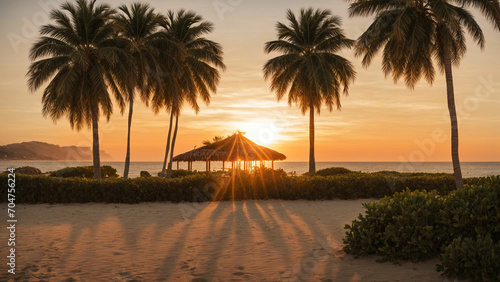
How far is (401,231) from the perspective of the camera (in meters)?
6.82

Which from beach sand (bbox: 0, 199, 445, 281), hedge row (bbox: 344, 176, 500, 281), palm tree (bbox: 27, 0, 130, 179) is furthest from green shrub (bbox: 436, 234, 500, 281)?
palm tree (bbox: 27, 0, 130, 179)

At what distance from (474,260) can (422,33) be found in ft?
49.3

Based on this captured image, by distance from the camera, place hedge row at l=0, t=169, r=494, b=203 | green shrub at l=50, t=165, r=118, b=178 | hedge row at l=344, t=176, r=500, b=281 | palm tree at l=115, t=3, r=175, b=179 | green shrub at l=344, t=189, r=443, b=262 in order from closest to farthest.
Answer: hedge row at l=344, t=176, r=500, b=281, green shrub at l=344, t=189, r=443, b=262, hedge row at l=0, t=169, r=494, b=203, palm tree at l=115, t=3, r=175, b=179, green shrub at l=50, t=165, r=118, b=178

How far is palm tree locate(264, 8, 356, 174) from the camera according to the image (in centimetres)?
2677

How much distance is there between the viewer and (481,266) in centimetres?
545

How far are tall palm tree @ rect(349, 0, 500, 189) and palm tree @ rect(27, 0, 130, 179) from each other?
1363 cm

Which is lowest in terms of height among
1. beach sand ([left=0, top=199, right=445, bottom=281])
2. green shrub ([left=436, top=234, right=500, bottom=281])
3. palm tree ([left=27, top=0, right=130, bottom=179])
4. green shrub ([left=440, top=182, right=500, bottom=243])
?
beach sand ([left=0, top=199, right=445, bottom=281])

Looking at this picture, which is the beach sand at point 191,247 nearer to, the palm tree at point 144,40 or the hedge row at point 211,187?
the hedge row at point 211,187

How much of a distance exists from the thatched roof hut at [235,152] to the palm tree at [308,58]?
3.47 metres

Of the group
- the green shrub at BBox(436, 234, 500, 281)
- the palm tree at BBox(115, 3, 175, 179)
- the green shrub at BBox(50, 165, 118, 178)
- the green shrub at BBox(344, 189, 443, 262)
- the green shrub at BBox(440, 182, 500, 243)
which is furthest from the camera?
the green shrub at BBox(50, 165, 118, 178)

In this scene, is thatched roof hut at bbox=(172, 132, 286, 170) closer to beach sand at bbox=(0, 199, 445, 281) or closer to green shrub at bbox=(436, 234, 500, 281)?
beach sand at bbox=(0, 199, 445, 281)

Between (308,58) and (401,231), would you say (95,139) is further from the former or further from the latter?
(401,231)

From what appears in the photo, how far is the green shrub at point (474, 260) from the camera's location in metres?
5.37

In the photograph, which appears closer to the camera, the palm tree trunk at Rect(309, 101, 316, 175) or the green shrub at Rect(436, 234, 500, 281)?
the green shrub at Rect(436, 234, 500, 281)
